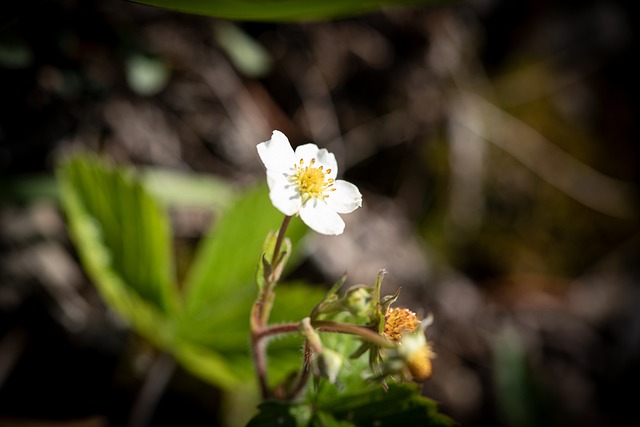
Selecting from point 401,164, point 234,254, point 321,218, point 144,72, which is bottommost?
point 321,218

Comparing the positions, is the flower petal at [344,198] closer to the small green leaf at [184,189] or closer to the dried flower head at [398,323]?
the dried flower head at [398,323]

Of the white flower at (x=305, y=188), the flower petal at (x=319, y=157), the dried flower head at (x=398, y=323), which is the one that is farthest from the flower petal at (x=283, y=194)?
the dried flower head at (x=398, y=323)

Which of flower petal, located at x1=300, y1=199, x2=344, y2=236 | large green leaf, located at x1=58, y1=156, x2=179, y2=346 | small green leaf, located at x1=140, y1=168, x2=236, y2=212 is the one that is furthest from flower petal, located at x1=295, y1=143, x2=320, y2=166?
small green leaf, located at x1=140, y1=168, x2=236, y2=212

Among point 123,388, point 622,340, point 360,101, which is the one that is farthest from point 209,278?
point 622,340

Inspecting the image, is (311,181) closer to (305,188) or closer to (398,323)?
(305,188)

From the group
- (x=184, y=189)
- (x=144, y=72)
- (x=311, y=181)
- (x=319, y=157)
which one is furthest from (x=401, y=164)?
(x=311, y=181)

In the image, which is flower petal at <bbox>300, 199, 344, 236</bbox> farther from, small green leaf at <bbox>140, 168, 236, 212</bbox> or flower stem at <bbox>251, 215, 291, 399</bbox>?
small green leaf at <bbox>140, 168, 236, 212</bbox>
